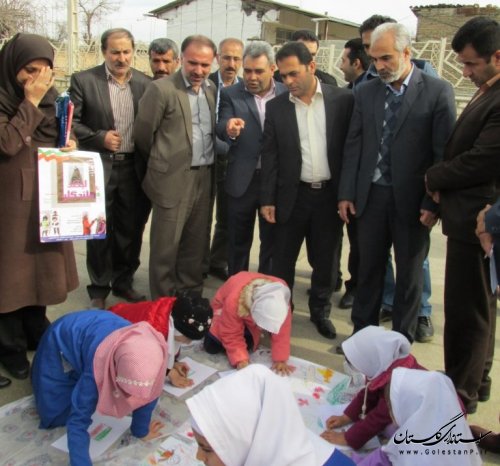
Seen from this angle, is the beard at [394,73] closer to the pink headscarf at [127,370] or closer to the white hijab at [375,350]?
the white hijab at [375,350]

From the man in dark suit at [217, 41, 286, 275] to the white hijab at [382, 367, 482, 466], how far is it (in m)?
1.85

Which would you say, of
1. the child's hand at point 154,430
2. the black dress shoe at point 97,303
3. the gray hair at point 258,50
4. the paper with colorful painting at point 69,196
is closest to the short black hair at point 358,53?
the gray hair at point 258,50

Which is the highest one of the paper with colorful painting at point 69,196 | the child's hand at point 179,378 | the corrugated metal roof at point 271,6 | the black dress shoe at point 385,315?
the corrugated metal roof at point 271,6

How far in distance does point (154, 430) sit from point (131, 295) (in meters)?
1.58

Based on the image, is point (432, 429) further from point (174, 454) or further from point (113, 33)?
point (113, 33)

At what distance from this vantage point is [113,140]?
318cm

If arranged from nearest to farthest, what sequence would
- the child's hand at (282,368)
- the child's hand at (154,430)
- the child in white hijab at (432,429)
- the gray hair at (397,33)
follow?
the child in white hijab at (432,429) → the child's hand at (154,430) → the gray hair at (397,33) → the child's hand at (282,368)

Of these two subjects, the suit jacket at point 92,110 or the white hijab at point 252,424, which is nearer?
the white hijab at point 252,424

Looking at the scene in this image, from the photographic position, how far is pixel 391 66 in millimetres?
2562

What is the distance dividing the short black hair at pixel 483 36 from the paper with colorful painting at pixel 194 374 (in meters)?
2.08

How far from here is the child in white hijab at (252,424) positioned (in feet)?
4.37

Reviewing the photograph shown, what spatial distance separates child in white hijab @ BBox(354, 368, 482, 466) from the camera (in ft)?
5.38

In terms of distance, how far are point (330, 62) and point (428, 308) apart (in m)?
13.0

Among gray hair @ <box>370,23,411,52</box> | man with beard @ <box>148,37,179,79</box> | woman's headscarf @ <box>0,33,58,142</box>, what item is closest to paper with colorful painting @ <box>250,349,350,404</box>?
gray hair @ <box>370,23,411,52</box>
